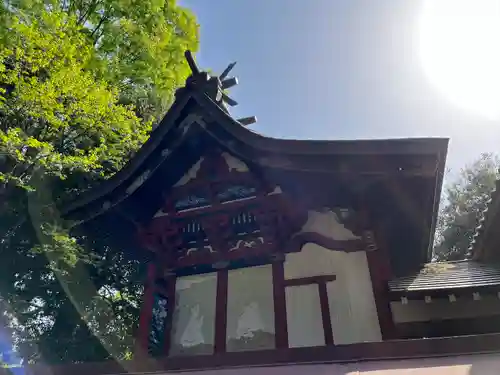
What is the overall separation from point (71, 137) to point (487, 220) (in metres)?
8.98

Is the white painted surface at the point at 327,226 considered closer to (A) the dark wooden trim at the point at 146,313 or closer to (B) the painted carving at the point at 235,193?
(B) the painted carving at the point at 235,193

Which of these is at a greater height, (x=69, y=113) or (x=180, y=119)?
(x=69, y=113)

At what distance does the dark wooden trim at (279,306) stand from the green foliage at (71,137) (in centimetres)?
437

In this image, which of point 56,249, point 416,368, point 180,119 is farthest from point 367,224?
point 56,249

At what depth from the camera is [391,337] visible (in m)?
Answer: 4.94

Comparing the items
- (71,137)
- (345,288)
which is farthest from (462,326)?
(71,137)

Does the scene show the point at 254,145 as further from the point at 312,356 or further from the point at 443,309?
the point at 443,309

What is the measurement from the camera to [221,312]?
18.6ft

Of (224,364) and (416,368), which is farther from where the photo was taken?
(224,364)

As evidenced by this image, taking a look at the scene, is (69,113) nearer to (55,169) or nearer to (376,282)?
(55,169)

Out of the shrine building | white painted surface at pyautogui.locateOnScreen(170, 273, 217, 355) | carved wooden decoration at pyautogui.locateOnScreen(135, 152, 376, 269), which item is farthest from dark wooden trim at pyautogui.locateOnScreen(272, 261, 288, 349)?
white painted surface at pyautogui.locateOnScreen(170, 273, 217, 355)

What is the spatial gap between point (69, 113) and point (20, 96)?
880mm

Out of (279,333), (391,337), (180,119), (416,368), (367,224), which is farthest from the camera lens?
(180,119)

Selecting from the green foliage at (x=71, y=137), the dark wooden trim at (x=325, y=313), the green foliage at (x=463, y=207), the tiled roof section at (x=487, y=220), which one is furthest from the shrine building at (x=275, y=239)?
the green foliage at (x=463, y=207)
